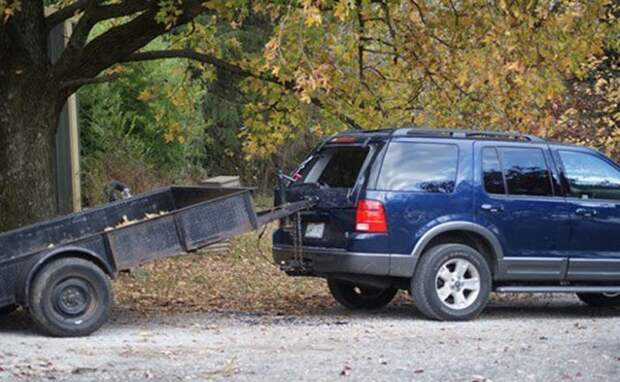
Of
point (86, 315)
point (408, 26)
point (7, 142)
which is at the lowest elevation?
point (86, 315)

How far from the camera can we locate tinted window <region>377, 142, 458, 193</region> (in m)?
10.4

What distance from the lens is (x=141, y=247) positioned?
9.77 m

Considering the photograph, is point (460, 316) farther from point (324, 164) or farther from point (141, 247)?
point (141, 247)

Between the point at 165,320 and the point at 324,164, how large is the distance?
7.62 ft

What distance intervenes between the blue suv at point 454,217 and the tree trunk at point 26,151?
2.95 meters

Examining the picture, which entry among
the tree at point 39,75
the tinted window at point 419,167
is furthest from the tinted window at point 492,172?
the tree at point 39,75

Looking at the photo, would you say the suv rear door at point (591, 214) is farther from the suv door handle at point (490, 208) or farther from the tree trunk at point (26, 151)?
the tree trunk at point (26, 151)

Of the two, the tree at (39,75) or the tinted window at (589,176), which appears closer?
the tinted window at (589,176)

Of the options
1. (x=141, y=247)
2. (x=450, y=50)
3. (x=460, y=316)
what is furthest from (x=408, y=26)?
(x=141, y=247)

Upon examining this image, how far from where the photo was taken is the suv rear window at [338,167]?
1067 cm

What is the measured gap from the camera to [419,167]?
34.8ft

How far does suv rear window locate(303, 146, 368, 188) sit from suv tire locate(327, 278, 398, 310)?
1.43 metres

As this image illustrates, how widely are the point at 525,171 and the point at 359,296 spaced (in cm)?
237

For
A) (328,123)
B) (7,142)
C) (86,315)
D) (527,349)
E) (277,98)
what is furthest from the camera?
(328,123)
